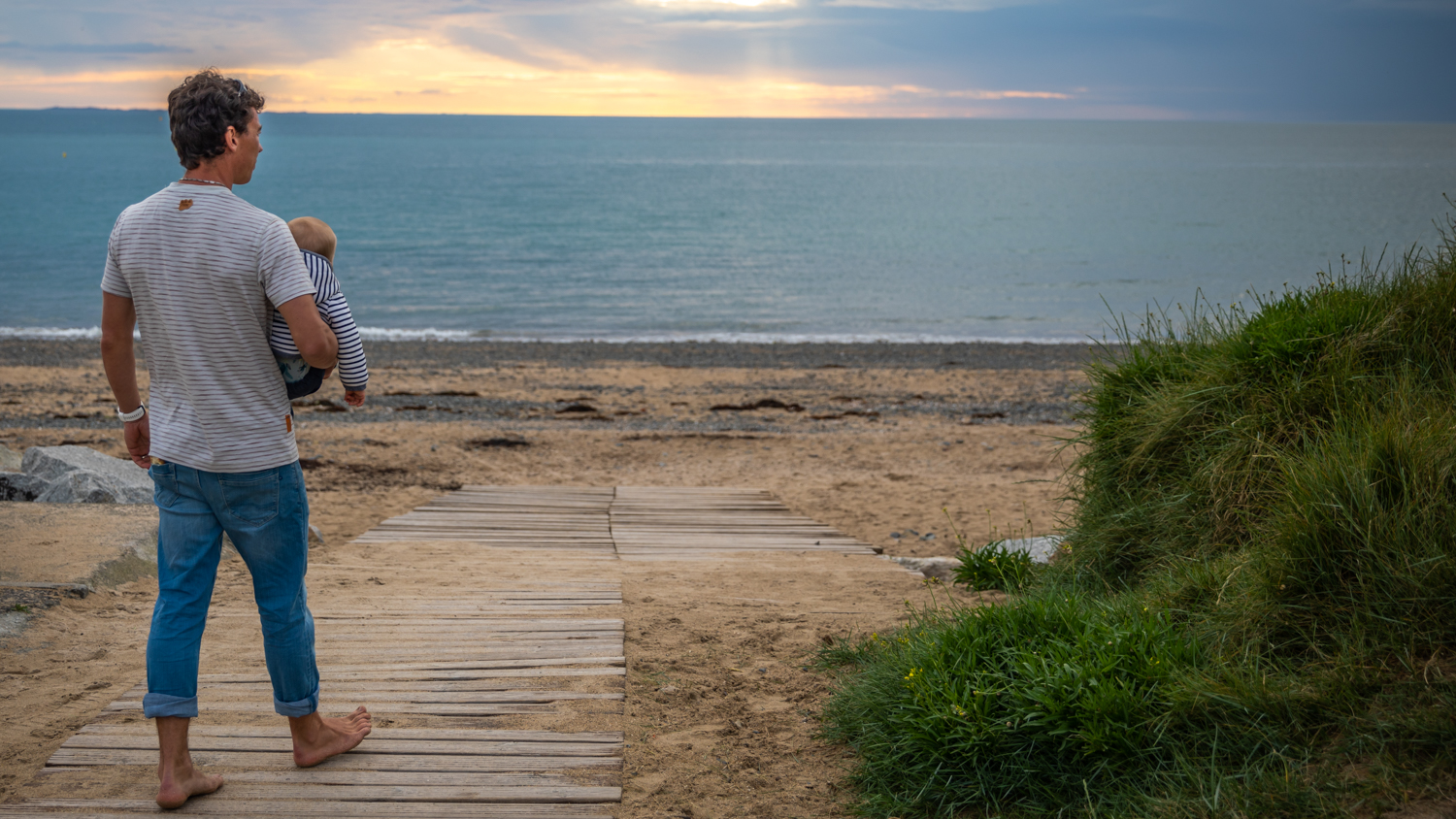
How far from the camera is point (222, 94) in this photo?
2.42 meters

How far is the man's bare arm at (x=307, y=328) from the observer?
2430 millimetres

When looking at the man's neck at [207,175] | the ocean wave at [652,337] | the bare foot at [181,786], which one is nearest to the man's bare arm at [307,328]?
the man's neck at [207,175]

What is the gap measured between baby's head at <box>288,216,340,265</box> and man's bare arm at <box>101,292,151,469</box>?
47cm

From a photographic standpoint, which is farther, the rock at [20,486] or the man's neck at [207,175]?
the rock at [20,486]

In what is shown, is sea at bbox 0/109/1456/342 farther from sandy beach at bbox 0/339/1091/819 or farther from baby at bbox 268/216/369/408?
sandy beach at bbox 0/339/1091/819

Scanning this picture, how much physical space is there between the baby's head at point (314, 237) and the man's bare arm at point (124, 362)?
0.47 meters

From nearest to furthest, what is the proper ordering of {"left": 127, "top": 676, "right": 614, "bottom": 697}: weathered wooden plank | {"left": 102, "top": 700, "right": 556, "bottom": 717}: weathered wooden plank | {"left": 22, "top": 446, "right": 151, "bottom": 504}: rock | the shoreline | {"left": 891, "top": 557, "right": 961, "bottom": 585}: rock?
{"left": 102, "top": 700, "right": 556, "bottom": 717}: weathered wooden plank
{"left": 127, "top": 676, "right": 614, "bottom": 697}: weathered wooden plank
{"left": 891, "top": 557, "right": 961, "bottom": 585}: rock
{"left": 22, "top": 446, "right": 151, "bottom": 504}: rock
the shoreline

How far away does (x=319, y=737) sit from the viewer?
2.84m

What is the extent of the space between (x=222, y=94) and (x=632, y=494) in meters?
5.58

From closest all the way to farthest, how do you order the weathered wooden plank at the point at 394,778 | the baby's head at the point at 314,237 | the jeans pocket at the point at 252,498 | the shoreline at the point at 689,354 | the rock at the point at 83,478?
1. the jeans pocket at the point at 252,498
2. the baby's head at the point at 314,237
3. the weathered wooden plank at the point at 394,778
4. the rock at the point at 83,478
5. the shoreline at the point at 689,354

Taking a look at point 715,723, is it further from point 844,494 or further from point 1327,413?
point 844,494

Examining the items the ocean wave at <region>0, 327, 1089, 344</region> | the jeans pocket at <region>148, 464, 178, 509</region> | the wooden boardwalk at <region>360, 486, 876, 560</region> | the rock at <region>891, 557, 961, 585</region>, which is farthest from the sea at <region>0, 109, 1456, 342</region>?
the wooden boardwalk at <region>360, 486, 876, 560</region>

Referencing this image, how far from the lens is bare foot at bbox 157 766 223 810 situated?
101 inches

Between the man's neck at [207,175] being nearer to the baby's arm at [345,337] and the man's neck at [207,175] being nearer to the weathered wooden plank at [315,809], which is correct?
the baby's arm at [345,337]
